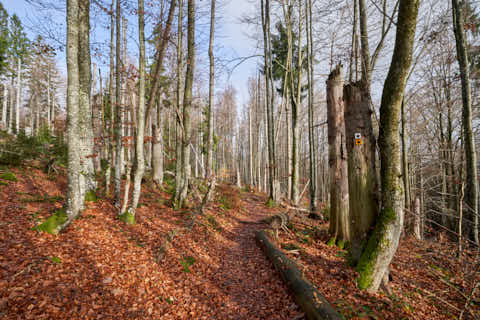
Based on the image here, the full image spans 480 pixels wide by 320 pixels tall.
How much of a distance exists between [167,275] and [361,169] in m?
4.66

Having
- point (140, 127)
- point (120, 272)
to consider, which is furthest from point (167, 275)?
point (140, 127)

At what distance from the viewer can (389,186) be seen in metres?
3.67

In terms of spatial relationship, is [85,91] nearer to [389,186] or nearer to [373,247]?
[389,186]

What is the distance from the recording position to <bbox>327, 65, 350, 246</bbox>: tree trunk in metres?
5.47

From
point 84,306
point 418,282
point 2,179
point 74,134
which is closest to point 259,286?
point 84,306

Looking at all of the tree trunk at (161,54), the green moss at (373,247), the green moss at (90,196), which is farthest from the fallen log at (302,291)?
the green moss at (90,196)

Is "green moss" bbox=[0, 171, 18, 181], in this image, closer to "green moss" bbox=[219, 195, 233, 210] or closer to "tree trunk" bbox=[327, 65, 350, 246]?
"green moss" bbox=[219, 195, 233, 210]

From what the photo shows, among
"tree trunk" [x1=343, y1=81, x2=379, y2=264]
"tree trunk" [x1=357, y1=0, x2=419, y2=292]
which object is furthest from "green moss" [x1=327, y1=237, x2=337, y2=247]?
"tree trunk" [x1=357, y1=0, x2=419, y2=292]

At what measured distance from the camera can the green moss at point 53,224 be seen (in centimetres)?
438

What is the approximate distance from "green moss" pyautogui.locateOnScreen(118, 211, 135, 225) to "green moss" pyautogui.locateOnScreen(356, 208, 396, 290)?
579cm

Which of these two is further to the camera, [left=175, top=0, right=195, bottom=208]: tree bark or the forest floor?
[left=175, top=0, right=195, bottom=208]: tree bark

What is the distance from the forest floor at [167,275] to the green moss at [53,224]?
0.15m

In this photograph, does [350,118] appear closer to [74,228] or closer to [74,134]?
[74,134]

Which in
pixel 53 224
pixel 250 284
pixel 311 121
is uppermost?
pixel 311 121
